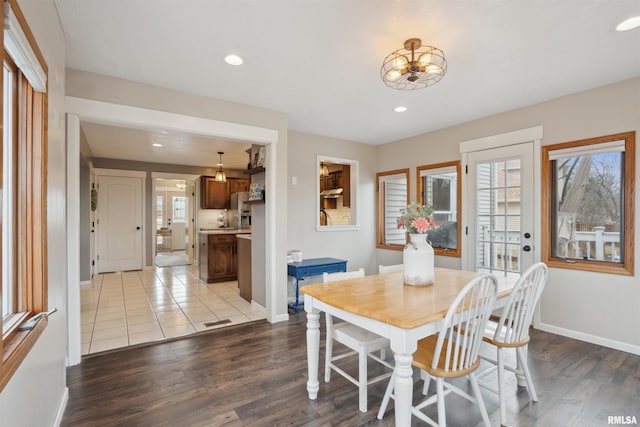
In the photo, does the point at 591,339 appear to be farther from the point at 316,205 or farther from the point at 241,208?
the point at 241,208

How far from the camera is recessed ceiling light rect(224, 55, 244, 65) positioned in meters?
2.45

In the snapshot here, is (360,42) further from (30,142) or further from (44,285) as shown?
(44,285)

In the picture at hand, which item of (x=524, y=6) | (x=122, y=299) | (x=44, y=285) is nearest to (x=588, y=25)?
(x=524, y=6)

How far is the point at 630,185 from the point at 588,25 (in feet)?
5.25

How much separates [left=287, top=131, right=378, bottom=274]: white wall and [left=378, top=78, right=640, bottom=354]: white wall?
210 centimetres

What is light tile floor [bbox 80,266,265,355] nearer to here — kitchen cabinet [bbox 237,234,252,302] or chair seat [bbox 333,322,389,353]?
kitchen cabinet [bbox 237,234,252,302]

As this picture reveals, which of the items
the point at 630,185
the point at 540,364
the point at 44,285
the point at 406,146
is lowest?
the point at 540,364

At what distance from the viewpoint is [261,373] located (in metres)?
2.42

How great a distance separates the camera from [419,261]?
2.17 meters

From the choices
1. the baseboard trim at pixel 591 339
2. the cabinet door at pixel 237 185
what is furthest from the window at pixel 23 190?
the cabinet door at pixel 237 185

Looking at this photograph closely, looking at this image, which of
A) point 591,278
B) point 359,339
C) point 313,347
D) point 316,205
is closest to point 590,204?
point 591,278

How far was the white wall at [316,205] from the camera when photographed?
4523mm

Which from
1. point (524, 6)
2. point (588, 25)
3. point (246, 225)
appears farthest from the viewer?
point (246, 225)

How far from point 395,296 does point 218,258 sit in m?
4.58
